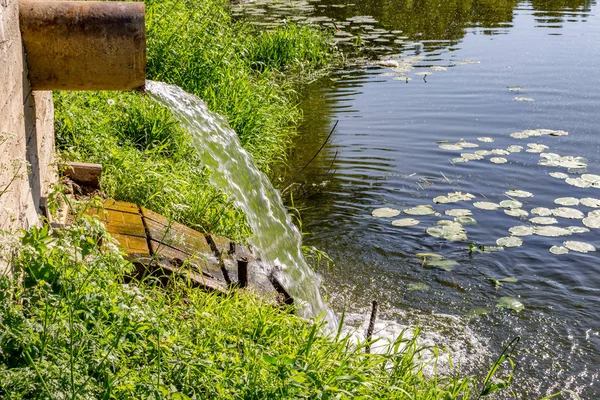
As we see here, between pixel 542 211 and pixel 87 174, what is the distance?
379 cm

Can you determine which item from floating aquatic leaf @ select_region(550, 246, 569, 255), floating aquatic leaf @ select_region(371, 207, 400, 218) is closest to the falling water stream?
floating aquatic leaf @ select_region(371, 207, 400, 218)

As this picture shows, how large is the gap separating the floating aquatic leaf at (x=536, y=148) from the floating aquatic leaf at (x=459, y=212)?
170cm

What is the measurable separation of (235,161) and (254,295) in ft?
6.89

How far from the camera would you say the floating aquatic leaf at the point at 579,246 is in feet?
19.0

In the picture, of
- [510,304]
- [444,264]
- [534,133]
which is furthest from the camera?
[534,133]

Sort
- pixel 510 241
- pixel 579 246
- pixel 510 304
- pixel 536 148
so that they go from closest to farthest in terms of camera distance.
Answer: pixel 510 304
pixel 579 246
pixel 510 241
pixel 536 148

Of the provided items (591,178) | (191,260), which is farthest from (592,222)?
(191,260)

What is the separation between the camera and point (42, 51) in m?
3.58

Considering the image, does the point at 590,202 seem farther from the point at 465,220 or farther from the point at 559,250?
the point at 465,220

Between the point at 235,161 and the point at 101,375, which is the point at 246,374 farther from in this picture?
the point at 235,161

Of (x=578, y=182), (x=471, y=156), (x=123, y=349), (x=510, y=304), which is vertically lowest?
(x=510, y=304)

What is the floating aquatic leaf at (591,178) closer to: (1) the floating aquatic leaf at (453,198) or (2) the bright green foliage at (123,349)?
(1) the floating aquatic leaf at (453,198)

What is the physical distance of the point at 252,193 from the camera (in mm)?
5734

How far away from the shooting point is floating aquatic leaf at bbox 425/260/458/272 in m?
5.59
